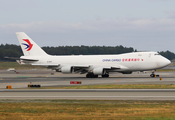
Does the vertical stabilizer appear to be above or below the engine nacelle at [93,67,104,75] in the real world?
above

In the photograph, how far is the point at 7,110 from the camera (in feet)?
60.0

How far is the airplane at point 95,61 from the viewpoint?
54.3m

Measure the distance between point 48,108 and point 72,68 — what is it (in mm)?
37692

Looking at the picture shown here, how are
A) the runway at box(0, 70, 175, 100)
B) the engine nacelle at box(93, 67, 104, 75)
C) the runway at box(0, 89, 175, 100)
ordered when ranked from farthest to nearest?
the engine nacelle at box(93, 67, 104, 75) → the runway at box(0, 70, 175, 100) → the runway at box(0, 89, 175, 100)

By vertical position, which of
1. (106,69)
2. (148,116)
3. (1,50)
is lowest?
(148,116)

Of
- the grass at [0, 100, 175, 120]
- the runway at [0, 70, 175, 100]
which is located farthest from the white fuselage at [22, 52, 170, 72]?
the grass at [0, 100, 175, 120]

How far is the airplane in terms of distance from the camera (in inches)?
2138

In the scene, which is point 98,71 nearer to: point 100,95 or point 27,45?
point 27,45

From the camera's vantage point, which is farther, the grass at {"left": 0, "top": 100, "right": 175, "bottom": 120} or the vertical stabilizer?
the vertical stabilizer

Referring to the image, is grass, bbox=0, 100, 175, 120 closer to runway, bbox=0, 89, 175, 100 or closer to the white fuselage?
runway, bbox=0, 89, 175, 100

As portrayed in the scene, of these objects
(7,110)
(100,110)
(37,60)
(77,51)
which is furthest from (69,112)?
(77,51)

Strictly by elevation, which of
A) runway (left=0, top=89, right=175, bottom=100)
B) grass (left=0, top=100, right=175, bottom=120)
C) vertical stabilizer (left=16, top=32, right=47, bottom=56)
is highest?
vertical stabilizer (left=16, top=32, right=47, bottom=56)

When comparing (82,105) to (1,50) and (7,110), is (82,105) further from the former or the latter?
(1,50)

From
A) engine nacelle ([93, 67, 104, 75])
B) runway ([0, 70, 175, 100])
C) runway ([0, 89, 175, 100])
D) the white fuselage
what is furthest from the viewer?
engine nacelle ([93, 67, 104, 75])
